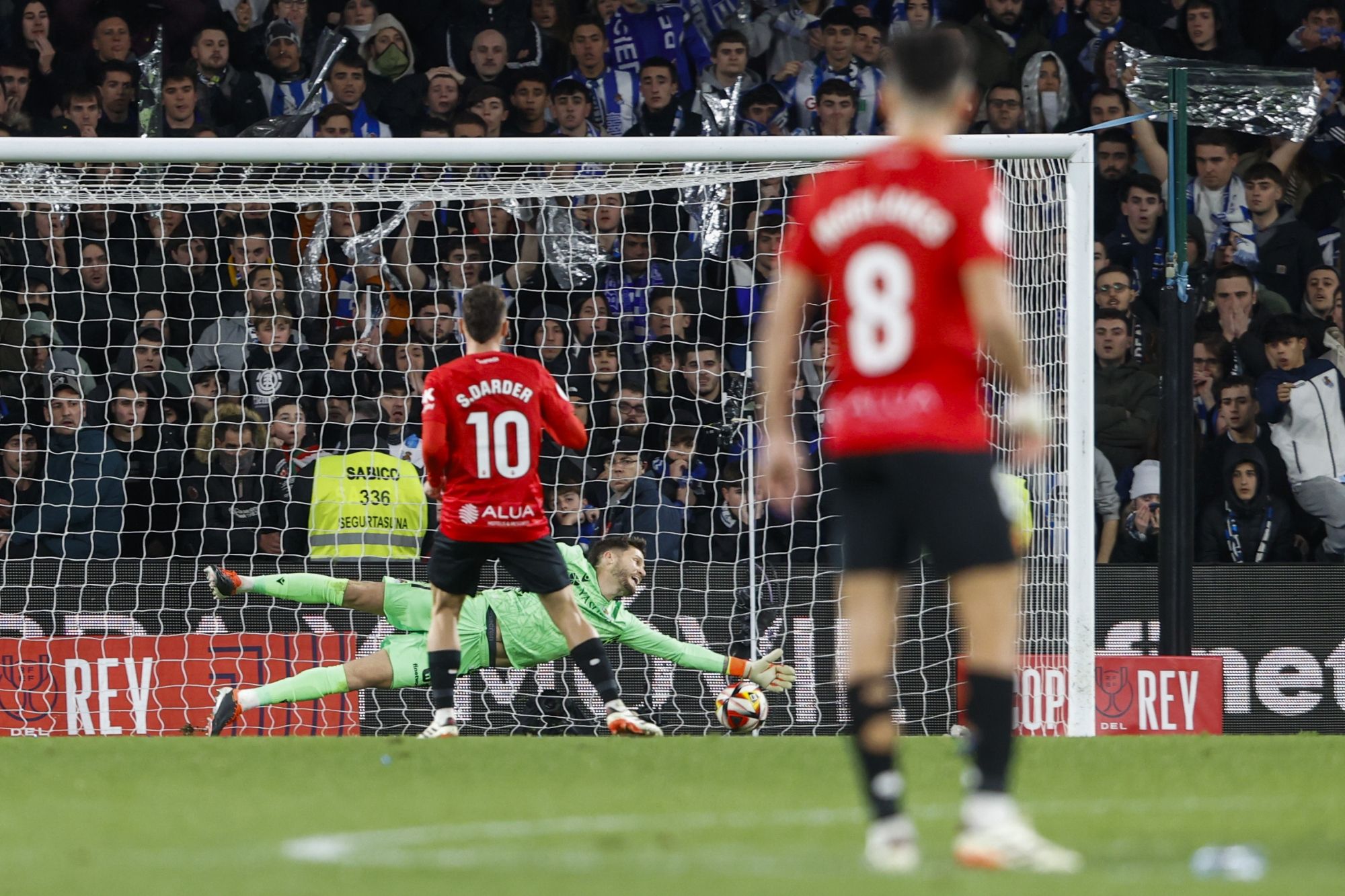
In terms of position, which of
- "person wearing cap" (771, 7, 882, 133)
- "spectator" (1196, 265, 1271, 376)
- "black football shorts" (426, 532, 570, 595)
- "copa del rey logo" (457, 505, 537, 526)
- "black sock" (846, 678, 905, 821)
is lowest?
"black sock" (846, 678, 905, 821)

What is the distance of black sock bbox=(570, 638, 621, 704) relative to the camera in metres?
8.56

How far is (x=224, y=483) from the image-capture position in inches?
440

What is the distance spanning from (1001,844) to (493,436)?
14.8ft

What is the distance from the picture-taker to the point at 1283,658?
1088cm

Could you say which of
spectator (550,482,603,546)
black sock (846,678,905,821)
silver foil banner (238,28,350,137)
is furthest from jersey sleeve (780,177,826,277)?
silver foil banner (238,28,350,137)

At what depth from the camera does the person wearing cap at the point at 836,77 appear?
13148 mm

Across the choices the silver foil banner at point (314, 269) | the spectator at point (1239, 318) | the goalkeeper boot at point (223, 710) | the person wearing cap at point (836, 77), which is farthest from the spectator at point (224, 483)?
the spectator at point (1239, 318)

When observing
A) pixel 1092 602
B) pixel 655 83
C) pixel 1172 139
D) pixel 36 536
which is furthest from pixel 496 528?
pixel 655 83

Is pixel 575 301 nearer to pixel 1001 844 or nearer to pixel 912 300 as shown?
pixel 912 300

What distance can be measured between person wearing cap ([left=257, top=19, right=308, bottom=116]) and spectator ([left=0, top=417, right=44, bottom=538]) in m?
3.02

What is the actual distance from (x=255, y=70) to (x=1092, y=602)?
7.21 meters

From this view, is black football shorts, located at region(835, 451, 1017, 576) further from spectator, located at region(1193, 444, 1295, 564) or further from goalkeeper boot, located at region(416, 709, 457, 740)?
spectator, located at region(1193, 444, 1295, 564)

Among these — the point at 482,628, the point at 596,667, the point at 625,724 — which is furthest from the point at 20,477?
the point at 625,724

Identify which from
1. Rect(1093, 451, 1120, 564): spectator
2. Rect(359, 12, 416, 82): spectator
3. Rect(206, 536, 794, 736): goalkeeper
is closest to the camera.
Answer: Rect(206, 536, 794, 736): goalkeeper
